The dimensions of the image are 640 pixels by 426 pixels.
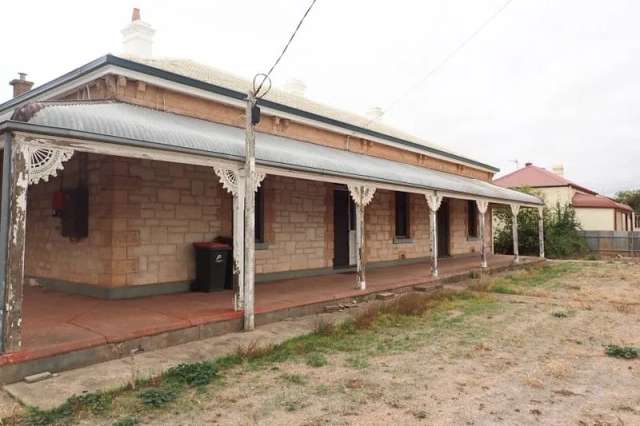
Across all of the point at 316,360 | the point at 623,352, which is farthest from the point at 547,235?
the point at 316,360

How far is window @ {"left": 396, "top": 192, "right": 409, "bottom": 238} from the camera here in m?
14.2

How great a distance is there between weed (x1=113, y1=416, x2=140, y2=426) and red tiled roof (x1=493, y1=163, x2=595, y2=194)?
28.6m

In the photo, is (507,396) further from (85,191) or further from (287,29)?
(85,191)

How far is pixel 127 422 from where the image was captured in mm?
3303

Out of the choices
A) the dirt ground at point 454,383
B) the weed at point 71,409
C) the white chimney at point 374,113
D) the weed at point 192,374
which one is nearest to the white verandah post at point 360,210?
the dirt ground at point 454,383

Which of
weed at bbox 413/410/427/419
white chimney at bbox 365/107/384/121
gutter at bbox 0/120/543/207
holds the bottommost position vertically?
weed at bbox 413/410/427/419

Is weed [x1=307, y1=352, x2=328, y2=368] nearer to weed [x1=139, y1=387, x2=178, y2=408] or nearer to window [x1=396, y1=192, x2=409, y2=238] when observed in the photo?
weed [x1=139, y1=387, x2=178, y2=408]

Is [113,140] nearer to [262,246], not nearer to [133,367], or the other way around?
[133,367]

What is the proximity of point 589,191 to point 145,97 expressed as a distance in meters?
33.6

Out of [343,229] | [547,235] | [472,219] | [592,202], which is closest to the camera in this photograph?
[343,229]

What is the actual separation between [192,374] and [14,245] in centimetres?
211

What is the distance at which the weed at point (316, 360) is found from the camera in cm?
473

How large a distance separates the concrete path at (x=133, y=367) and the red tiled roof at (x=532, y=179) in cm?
2603

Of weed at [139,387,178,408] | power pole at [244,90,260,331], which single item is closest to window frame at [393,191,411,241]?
power pole at [244,90,260,331]
